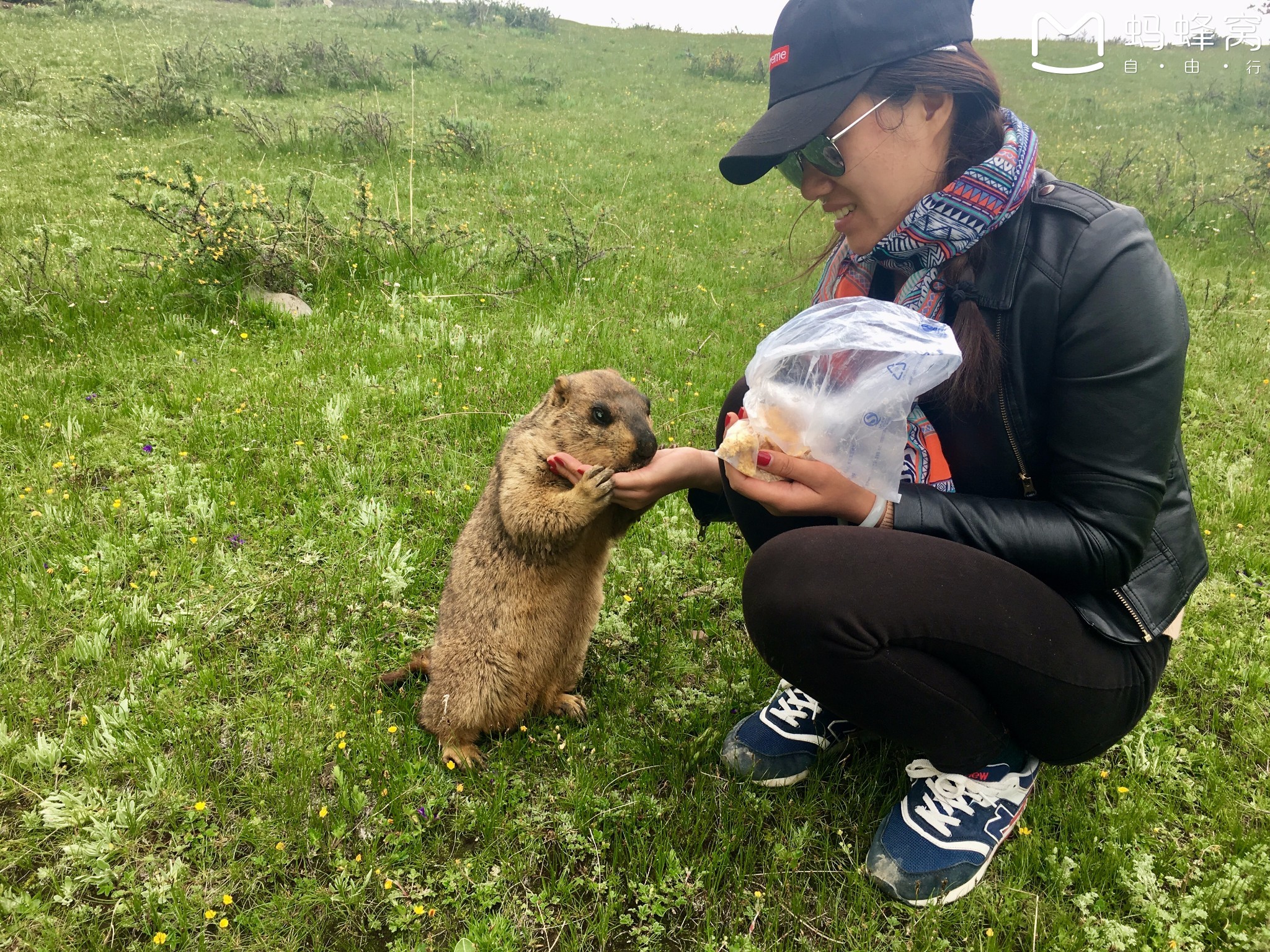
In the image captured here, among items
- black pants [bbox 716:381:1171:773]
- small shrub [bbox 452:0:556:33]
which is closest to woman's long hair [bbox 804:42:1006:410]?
black pants [bbox 716:381:1171:773]

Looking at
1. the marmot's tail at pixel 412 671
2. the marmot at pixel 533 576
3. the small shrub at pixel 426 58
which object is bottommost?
the marmot's tail at pixel 412 671

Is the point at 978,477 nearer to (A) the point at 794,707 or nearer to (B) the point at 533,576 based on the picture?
(A) the point at 794,707

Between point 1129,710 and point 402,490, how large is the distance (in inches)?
156

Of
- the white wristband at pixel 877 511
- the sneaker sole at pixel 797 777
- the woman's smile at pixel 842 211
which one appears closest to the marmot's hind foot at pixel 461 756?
the sneaker sole at pixel 797 777

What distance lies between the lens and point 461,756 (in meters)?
3.06

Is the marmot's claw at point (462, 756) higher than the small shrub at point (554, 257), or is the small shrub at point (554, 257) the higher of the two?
the small shrub at point (554, 257)

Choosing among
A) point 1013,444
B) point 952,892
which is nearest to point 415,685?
point 952,892

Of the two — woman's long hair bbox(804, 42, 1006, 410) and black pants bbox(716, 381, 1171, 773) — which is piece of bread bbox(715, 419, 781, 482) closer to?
black pants bbox(716, 381, 1171, 773)

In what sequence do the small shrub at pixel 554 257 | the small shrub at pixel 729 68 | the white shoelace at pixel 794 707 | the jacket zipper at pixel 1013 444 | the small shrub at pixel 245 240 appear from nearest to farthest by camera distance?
the jacket zipper at pixel 1013 444, the white shoelace at pixel 794 707, the small shrub at pixel 245 240, the small shrub at pixel 554 257, the small shrub at pixel 729 68

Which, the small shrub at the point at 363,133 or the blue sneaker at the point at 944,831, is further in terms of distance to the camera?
the small shrub at the point at 363,133

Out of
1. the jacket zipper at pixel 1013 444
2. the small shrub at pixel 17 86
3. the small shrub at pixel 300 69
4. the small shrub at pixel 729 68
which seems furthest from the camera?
the small shrub at pixel 729 68

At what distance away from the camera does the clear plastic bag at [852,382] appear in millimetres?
2338

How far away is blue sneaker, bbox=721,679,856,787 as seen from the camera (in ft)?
9.76

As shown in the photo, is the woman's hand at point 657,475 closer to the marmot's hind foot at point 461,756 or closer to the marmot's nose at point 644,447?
the marmot's nose at point 644,447
